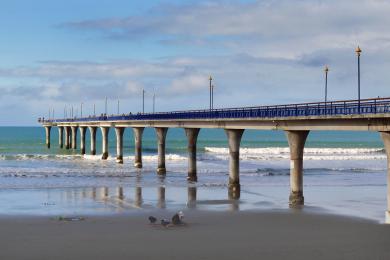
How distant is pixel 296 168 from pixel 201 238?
13.0 meters

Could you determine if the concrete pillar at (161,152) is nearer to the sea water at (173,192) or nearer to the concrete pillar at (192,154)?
the sea water at (173,192)

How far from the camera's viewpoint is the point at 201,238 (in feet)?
81.7

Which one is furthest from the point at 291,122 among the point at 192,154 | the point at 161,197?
the point at 192,154

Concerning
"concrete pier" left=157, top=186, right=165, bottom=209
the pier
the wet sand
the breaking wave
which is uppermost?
the pier

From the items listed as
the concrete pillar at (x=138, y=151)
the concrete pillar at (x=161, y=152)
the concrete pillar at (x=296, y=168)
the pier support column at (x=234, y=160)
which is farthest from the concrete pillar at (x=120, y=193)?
the concrete pillar at (x=138, y=151)

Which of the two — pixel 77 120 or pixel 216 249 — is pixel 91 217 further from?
pixel 77 120

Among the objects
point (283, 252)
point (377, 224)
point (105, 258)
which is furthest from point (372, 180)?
point (105, 258)

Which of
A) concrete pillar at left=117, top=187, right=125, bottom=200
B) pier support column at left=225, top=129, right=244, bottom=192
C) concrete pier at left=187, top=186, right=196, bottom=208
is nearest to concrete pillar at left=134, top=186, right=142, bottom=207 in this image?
concrete pillar at left=117, top=187, right=125, bottom=200

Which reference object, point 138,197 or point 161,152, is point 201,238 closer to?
point 138,197

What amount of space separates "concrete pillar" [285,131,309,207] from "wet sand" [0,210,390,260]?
14.8 feet

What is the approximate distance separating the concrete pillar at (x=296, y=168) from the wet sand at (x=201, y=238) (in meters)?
4.50

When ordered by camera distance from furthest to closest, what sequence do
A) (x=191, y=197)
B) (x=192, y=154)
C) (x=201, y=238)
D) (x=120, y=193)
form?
(x=192, y=154) < (x=120, y=193) < (x=191, y=197) < (x=201, y=238)

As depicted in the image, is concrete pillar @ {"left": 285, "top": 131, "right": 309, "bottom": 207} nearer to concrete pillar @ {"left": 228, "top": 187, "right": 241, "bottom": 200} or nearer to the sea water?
the sea water

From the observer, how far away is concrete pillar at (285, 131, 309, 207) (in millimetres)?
36000
